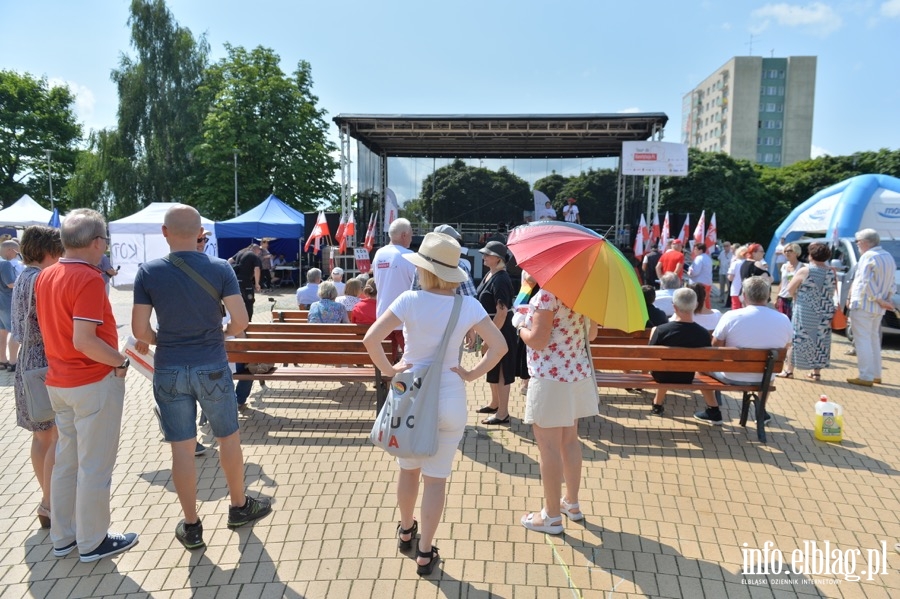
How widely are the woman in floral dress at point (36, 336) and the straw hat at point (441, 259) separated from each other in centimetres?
220

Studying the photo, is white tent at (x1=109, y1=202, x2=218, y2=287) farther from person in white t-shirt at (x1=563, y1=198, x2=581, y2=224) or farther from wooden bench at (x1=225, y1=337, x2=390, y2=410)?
wooden bench at (x1=225, y1=337, x2=390, y2=410)

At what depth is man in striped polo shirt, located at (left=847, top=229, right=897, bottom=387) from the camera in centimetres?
644

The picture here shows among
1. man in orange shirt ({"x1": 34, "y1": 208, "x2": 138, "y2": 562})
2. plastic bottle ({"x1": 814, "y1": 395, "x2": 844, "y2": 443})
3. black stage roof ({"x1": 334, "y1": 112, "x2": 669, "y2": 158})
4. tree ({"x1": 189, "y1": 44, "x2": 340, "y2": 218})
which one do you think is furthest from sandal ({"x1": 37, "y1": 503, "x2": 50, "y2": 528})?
tree ({"x1": 189, "y1": 44, "x2": 340, "y2": 218})

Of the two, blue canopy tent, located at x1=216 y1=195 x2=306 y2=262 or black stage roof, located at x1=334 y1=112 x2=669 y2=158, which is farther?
blue canopy tent, located at x1=216 y1=195 x2=306 y2=262

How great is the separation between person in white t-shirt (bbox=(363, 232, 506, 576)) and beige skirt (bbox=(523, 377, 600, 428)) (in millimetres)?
573

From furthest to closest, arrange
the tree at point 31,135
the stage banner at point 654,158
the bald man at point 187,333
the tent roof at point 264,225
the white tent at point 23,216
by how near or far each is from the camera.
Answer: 1. the tree at point 31,135
2. the white tent at point 23,216
3. the tent roof at point 264,225
4. the stage banner at point 654,158
5. the bald man at point 187,333

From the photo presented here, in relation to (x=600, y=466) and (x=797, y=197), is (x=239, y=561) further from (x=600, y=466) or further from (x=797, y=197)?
(x=797, y=197)

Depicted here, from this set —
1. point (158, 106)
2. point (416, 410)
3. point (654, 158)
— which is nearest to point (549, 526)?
point (416, 410)

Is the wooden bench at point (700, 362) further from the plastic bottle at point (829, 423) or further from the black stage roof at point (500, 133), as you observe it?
the black stage roof at point (500, 133)

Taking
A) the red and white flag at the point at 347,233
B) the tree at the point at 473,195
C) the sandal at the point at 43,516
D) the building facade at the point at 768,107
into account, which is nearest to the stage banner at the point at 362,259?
the red and white flag at the point at 347,233

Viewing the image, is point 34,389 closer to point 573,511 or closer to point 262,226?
point 573,511

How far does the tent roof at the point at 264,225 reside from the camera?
1756 cm

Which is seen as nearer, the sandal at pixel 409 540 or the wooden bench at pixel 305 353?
the sandal at pixel 409 540

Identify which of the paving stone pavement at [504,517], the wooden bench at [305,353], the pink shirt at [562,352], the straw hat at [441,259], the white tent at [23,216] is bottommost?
the paving stone pavement at [504,517]
